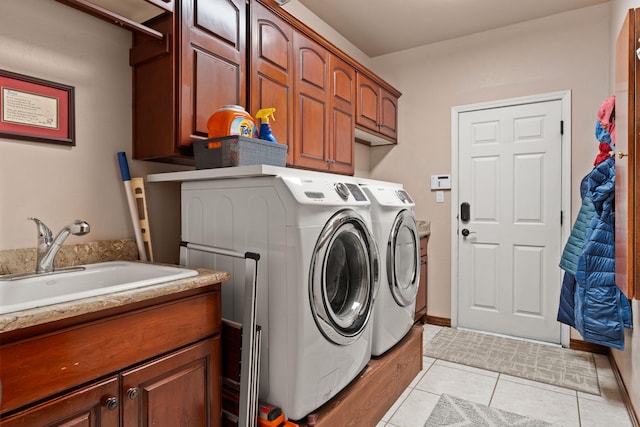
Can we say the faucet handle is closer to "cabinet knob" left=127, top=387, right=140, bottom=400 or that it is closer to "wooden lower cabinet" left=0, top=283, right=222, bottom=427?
"wooden lower cabinet" left=0, top=283, right=222, bottom=427

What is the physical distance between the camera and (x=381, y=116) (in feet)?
11.3

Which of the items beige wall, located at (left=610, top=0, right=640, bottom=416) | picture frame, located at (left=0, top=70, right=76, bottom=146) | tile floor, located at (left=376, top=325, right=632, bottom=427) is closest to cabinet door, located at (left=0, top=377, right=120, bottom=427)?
picture frame, located at (left=0, top=70, right=76, bottom=146)

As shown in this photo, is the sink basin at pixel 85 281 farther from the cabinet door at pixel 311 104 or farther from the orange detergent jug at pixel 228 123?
the cabinet door at pixel 311 104

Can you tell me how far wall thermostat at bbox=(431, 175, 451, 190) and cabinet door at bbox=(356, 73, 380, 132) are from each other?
77 centimetres

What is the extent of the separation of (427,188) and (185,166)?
239 cm

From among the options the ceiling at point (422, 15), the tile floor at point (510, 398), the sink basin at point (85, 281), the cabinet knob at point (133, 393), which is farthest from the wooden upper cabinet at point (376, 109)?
the cabinet knob at point (133, 393)

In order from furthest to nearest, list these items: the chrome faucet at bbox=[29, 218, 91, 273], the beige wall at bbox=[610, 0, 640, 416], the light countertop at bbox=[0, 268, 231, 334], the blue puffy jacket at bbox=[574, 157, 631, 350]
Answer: the blue puffy jacket at bbox=[574, 157, 631, 350]
the beige wall at bbox=[610, 0, 640, 416]
the chrome faucet at bbox=[29, 218, 91, 273]
the light countertop at bbox=[0, 268, 231, 334]

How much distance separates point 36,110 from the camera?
146 centimetres

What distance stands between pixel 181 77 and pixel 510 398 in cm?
249

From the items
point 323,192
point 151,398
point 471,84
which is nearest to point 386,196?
point 323,192

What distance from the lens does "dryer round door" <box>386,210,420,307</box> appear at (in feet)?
6.82

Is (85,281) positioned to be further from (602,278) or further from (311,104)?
(602,278)

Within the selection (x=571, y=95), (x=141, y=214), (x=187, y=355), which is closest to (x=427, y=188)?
(x=571, y=95)

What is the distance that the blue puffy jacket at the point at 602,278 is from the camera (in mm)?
2107
